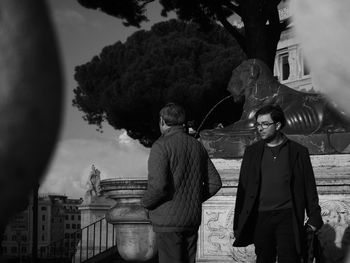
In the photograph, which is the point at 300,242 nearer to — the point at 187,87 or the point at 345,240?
the point at 345,240

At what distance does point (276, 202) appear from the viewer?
4.44 meters

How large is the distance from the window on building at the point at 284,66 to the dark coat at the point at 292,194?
173 ft

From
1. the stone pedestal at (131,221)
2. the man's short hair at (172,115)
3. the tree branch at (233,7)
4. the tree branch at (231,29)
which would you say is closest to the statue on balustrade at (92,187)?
Result: the tree branch at (231,29)

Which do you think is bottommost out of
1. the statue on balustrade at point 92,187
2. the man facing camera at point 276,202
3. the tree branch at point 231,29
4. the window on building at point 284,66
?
the statue on balustrade at point 92,187

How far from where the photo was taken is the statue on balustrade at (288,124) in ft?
23.5

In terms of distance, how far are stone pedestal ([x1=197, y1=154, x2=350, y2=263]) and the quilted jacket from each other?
2277mm

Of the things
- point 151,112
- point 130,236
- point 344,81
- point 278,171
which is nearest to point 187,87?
point 151,112

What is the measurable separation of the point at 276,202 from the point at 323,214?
97.8 inches

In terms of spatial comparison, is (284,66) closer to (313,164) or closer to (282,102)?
(282,102)

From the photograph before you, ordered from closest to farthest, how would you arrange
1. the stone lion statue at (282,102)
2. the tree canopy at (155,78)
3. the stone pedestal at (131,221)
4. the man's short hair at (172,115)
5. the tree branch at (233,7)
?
the man's short hair at (172,115), the stone lion statue at (282,102), the stone pedestal at (131,221), the tree branch at (233,7), the tree canopy at (155,78)

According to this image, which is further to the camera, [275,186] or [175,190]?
[175,190]

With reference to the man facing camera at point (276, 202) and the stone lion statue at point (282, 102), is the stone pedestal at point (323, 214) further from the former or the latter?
the man facing camera at point (276, 202)

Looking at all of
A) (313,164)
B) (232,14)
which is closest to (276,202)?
(313,164)

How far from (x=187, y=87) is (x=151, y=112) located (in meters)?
1.82
